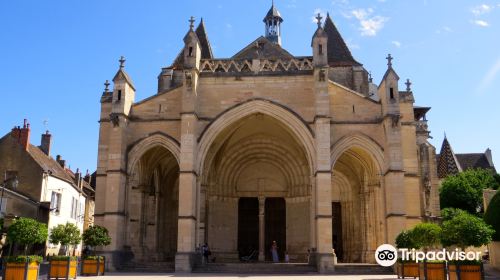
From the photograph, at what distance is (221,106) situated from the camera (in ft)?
64.2

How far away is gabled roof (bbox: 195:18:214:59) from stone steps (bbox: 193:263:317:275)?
14449 millimetres

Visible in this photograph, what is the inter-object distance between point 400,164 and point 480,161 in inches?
1250

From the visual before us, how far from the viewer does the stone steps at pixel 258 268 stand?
17484 mm

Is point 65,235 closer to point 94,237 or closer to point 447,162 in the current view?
point 94,237

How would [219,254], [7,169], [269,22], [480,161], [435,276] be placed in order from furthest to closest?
[480,161], [269,22], [7,169], [219,254], [435,276]

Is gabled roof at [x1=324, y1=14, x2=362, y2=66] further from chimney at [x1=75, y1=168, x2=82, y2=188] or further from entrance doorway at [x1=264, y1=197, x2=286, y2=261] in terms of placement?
chimney at [x1=75, y1=168, x2=82, y2=188]

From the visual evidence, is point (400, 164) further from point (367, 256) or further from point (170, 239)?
point (170, 239)

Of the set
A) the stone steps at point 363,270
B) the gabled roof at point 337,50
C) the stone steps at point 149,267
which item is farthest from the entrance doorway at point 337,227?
the stone steps at point 149,267

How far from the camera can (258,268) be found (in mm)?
17625

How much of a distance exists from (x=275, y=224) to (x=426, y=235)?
9794mm

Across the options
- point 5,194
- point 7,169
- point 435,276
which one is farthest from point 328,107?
point 7,169

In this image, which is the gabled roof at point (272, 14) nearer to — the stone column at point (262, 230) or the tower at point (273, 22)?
the tower at point (273, 22)

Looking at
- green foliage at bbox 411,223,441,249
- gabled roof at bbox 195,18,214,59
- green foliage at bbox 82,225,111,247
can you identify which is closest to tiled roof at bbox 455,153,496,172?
gabled roof at bbox 195,18,214,59

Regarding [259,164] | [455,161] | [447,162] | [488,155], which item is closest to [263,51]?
[259,164]
